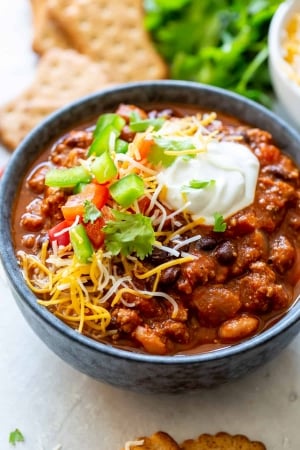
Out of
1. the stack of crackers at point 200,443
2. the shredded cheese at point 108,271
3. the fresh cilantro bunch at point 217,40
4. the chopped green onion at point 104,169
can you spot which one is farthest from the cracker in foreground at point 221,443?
the fresh cilantro bunch at point 217,40

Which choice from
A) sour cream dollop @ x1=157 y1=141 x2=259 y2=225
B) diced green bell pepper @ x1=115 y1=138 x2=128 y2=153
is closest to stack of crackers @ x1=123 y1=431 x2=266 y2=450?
sour cream dollop @ x1=157 y1=141 x2=259 y2=225

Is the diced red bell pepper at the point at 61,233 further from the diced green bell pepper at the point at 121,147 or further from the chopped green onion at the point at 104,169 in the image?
the diced green bell pepper at the point at 121,147

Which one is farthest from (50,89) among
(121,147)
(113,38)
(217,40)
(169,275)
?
(169,275)

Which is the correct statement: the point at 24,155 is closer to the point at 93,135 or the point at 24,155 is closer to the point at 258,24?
the point at 93,135

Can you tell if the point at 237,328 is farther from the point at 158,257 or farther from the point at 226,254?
the point at 158,257

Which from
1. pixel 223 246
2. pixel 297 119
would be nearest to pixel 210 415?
pixel 223 246

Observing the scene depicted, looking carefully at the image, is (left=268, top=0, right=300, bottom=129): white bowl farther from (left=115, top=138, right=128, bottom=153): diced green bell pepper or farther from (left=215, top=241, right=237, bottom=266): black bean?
(left=215, top=241, right=237, bottom=266): black bean
